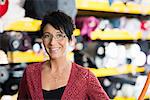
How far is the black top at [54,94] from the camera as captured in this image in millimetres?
1087

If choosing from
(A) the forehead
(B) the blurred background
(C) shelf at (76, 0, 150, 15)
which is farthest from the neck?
(C) shelf at (76, 0, 150, 15)

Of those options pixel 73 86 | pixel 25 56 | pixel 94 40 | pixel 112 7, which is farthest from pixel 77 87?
pixel 112 7

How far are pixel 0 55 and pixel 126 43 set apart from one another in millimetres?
1020

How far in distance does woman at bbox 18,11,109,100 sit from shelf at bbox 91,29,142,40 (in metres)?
0.91

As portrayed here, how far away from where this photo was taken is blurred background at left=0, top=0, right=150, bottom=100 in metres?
1.65

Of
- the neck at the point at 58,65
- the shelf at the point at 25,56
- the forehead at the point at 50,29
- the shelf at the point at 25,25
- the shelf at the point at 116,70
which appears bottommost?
the shelf at the point at 116,70

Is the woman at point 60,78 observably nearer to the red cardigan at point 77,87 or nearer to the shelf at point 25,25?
the red cardigan at point 77,87

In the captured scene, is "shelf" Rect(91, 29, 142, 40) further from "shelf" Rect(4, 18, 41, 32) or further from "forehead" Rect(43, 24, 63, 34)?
"forehead" Rect(43, 24, 63, 34)

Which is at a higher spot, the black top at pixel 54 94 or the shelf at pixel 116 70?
the black top at pixel 54 94

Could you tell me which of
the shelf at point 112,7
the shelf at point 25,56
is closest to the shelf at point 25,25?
the shelf at point 25,56

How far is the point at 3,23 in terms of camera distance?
5.25 feet

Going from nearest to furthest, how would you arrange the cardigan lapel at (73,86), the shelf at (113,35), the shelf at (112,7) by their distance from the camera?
the cardigan lapel at (73,86) → the shelf at (112,7) → the shelf at (113,35)

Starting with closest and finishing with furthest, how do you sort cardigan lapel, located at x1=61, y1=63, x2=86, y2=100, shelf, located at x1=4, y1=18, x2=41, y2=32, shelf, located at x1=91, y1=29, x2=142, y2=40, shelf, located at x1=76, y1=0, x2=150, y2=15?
cardigan lapel, located at x1=61, y1=63, x2=86, y2=100, shelf, located at x1=4, y1=18, x2=41, y2=32, shelf, located at x1=76, y1=0, x2=150, y2=15, shelf, located at x1=91, y1=29, x2=142, y2=40

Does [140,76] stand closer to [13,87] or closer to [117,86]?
[117,86]
